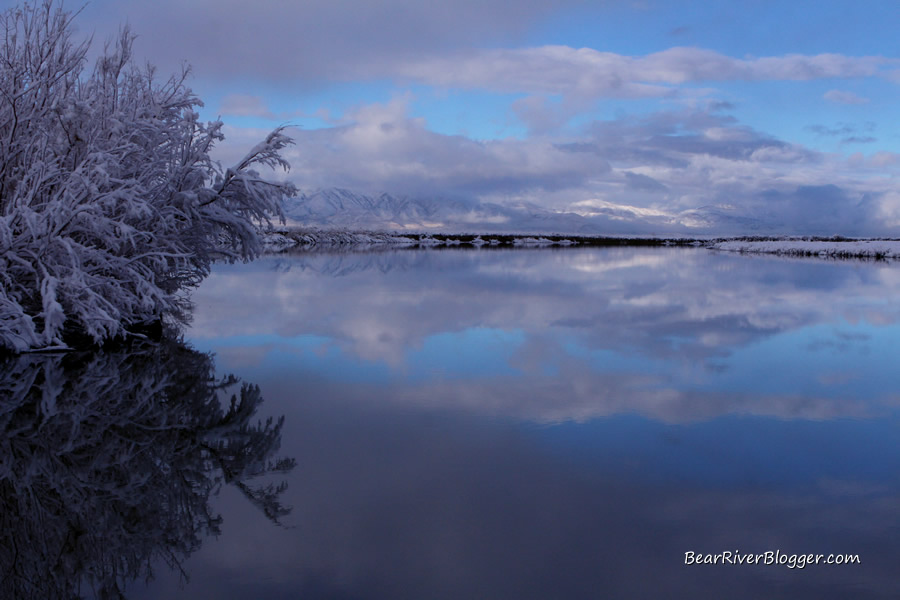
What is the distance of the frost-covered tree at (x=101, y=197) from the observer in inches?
453

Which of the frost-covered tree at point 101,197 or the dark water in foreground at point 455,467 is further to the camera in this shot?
the frost-covered tree at point 101,197

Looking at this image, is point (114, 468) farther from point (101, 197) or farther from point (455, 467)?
point (101, 197)

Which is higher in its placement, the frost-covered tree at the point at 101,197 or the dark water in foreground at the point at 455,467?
the frost-covered tree at the point at 101,197

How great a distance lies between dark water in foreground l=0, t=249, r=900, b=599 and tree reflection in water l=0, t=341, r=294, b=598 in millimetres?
28

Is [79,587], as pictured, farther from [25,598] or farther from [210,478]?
[210,478]

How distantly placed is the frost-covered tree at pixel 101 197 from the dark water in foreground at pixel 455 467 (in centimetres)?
120

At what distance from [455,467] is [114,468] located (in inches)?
119

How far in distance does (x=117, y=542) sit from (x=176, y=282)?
10832 mm

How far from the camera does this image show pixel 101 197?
38.4 feet

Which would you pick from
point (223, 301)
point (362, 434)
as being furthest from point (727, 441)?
point (223, 301)

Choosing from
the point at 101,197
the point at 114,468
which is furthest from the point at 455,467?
the point at 101,197

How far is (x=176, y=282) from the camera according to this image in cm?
1522

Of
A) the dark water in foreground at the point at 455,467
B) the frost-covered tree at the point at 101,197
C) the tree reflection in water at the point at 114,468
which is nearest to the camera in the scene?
the dark water in foreground at the point at 455,467

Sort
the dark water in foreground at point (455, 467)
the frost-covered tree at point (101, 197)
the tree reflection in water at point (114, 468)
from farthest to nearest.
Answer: the frost-covered tree at point (101, 197) < the tree reflection in water at point (114, 468) < the dark water in foreground at point (455, 467)
